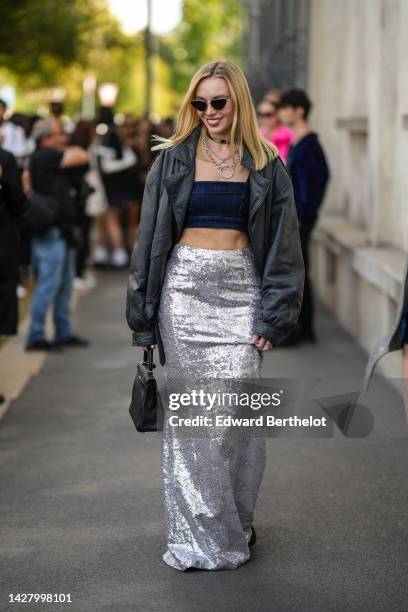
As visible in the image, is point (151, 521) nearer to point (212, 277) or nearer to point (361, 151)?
point (212, 277)

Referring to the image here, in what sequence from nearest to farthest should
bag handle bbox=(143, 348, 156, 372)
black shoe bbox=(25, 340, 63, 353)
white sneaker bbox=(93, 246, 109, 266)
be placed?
bag handle bbox=(143, 348, 156, 372), black shoe bbox=(25, 340, 63, 353), white sneaker bbox=(93, 246, 109, 266)

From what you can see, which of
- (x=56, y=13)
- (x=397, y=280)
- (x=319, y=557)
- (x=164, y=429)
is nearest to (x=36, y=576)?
(x=164, y=429)

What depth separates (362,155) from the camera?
42.7 feet

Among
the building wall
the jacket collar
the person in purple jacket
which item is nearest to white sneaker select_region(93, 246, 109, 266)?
the building wall

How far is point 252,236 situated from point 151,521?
152 centimetres

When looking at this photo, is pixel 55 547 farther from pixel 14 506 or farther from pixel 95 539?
pixel 14 506

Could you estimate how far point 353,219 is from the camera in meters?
13.3

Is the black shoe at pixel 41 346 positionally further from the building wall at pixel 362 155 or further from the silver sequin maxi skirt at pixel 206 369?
the silver sequin maxi skirt at pixel 206 369

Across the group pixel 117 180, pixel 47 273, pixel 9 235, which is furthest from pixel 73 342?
pixel 117 180

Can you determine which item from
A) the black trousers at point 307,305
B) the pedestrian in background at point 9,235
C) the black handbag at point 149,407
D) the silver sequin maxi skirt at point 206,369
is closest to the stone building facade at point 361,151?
the black trousers at point 307,305

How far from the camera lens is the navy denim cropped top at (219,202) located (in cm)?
519

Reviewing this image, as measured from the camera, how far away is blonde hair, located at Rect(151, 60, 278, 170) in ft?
16.7

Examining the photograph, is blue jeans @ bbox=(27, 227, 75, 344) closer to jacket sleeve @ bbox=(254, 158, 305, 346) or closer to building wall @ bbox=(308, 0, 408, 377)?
building wall @ bbox=(308, 0, 408, 377)

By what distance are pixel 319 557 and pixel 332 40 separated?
10.1 m
